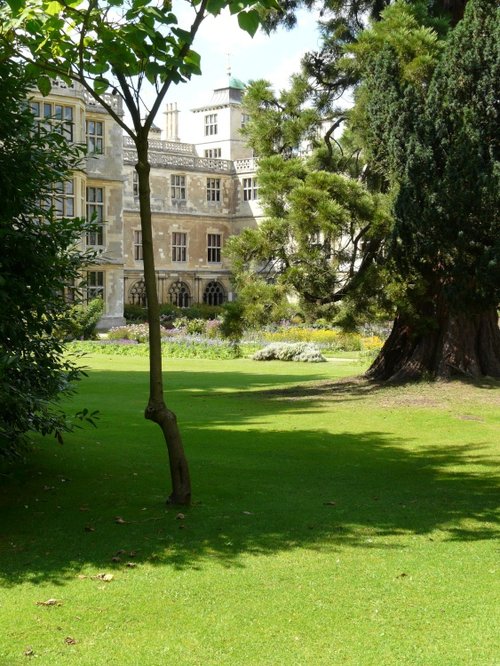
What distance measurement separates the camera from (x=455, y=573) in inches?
215

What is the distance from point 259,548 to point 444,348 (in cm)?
913

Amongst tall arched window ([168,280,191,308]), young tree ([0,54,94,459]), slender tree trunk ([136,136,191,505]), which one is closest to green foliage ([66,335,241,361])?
young tree ([0,54,94,459])

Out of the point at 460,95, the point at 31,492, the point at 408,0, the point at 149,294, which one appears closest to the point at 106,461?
the point at 31,492

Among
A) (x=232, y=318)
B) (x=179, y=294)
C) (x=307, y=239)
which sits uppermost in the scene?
(x=307, y=239)

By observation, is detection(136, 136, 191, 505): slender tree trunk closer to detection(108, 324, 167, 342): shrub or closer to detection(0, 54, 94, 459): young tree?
detection(0, 54, 94, 459): young tree

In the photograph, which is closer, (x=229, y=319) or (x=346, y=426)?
(x=346, y=426)

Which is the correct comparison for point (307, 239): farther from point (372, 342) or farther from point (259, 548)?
point (372, 342)

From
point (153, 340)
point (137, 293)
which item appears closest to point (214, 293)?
point (137, 293)

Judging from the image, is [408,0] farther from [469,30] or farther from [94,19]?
[94,19]

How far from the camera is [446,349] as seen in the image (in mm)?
14516

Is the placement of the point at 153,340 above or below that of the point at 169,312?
below

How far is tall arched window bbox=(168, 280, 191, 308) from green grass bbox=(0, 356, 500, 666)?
109 feet

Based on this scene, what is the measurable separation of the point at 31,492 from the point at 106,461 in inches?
56.1

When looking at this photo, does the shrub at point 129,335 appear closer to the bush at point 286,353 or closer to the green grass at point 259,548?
the bush at point 286,353
